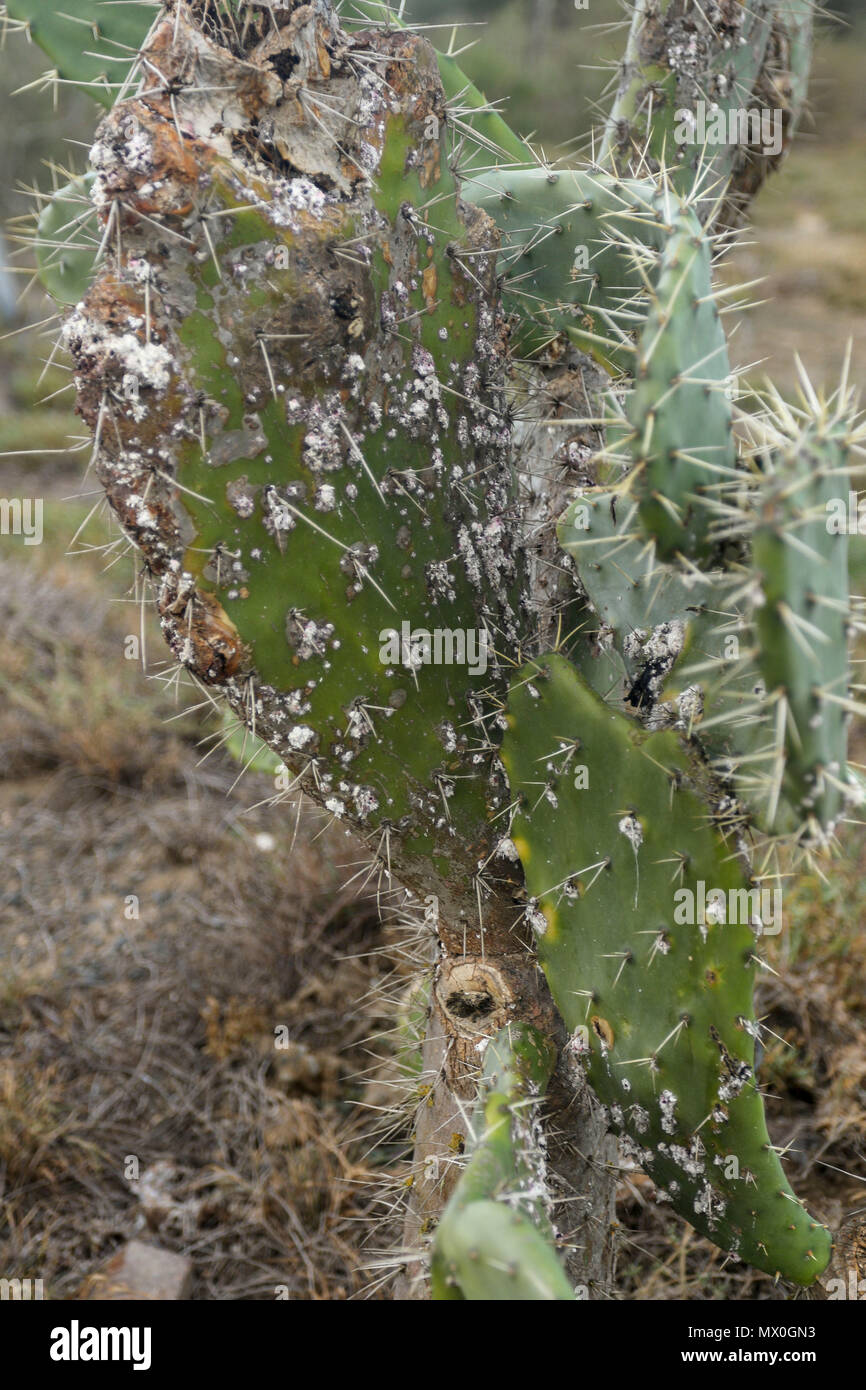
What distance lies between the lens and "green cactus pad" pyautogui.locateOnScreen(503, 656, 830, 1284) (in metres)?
1.21

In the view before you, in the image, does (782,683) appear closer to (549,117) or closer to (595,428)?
(595,428)

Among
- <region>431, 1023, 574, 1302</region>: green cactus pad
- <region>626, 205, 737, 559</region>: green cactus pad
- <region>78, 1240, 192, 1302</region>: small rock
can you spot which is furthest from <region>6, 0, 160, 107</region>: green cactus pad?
<region>78, 1240, 192, 1302</region>: small rock

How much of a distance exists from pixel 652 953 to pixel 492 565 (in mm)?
574

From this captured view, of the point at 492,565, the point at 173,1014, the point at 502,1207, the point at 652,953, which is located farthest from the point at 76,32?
the point at 173,1014

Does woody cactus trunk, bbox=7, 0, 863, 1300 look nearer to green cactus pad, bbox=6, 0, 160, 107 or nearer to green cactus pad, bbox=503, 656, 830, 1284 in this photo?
green cactus pad, bbox=503, 656, 830, 1284

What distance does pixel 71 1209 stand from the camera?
2.32m

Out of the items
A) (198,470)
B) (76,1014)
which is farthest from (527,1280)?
(76,1014)

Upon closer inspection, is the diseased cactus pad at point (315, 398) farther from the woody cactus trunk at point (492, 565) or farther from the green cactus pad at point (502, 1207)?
the green cactus pad at point (502, 1207)

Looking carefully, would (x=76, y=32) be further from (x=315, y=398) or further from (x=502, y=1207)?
(x=502, y=1207)

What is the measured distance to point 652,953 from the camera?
1251 millimetres

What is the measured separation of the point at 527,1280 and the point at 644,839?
21.4 inches

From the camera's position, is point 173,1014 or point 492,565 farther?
point 173,1014

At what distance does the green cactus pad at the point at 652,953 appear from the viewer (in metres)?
1.21

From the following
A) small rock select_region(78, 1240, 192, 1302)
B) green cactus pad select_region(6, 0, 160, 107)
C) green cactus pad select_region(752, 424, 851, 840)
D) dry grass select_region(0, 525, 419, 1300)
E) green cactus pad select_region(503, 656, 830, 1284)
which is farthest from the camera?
dry grass select_region(0, 525, 419, 1300)
